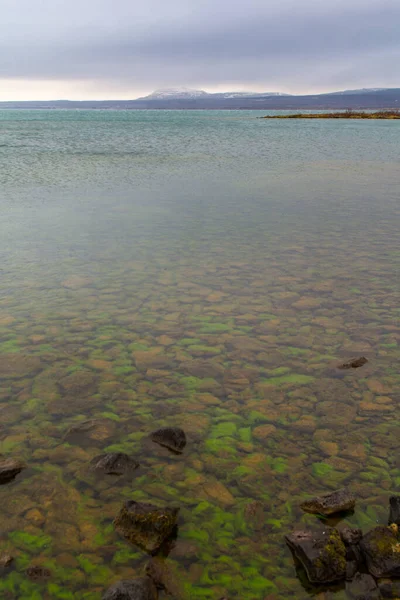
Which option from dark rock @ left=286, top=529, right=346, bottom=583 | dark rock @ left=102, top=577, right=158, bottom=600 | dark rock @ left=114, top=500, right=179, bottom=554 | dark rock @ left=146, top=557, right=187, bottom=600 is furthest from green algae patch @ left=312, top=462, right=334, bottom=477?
dark rock @ left=102, top=577, right=158, bottom=600

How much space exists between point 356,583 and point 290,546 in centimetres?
78

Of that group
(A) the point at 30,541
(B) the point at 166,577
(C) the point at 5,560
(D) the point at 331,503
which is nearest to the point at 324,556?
(D) the point at 331,503

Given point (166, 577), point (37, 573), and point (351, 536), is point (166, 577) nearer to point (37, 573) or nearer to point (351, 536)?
point (37, 573)

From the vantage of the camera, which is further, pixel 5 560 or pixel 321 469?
pixel 321 469

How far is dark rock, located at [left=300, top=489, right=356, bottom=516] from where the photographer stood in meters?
6.11

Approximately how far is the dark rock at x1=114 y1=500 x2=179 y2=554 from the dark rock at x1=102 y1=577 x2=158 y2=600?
2.04ft

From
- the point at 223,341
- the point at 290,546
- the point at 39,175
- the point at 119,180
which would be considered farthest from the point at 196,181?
the point at 290,546

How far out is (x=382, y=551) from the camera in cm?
530

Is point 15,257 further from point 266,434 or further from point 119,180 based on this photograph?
point 119,180

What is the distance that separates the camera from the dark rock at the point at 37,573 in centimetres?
541

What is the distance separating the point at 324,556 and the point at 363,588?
0.46 meters

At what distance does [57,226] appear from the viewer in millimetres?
20781

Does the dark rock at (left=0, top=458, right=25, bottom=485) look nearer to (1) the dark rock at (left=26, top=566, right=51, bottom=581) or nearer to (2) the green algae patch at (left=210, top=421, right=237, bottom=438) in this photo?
(1) the dark rock at (left=26, top=566, right=51, bottom=581)

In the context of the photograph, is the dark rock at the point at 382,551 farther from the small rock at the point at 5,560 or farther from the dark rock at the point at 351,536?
the small rock at the point at 5,560
